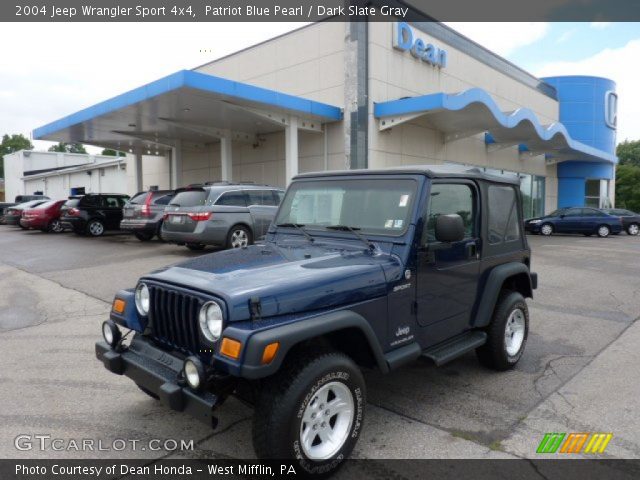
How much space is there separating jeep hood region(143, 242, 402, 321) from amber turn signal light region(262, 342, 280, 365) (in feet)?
0.70

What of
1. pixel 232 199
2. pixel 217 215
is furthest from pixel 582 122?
pixel 217 215

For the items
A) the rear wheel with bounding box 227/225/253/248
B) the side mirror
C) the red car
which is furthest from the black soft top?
the red car

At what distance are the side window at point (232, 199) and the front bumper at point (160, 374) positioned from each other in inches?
329

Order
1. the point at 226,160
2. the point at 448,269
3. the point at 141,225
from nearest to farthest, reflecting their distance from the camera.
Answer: the point at 448,269, the point at 141,225, the point at 226,160

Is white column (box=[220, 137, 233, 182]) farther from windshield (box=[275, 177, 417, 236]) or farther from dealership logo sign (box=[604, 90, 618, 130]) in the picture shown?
dealership logo sign (box=[604, 90, 618, 130])

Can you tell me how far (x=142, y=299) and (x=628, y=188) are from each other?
66218 mm

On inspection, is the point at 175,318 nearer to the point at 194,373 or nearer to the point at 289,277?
the point at 194,373

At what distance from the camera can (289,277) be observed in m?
3.00

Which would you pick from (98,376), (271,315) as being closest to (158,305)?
(271,315)

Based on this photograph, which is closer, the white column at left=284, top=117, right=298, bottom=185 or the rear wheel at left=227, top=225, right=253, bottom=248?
the rear wheel at left=227, top=225, right=253, bottom=248

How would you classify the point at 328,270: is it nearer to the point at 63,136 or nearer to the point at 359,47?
the point at 359,47

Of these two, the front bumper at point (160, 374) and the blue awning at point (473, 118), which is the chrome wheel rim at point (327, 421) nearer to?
the front bumper at point (160, 374)

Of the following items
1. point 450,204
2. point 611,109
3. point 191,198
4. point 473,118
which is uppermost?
point 611,109

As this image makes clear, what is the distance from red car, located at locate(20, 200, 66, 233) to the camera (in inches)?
764
